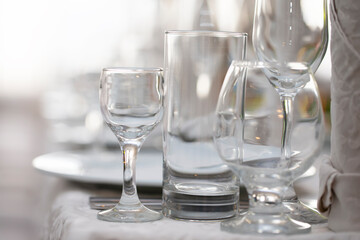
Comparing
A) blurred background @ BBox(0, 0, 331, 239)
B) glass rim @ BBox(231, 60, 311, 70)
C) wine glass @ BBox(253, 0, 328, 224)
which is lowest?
blurred background @ BBox(0, 0, 331, 239)

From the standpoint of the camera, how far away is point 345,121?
2.01 feet

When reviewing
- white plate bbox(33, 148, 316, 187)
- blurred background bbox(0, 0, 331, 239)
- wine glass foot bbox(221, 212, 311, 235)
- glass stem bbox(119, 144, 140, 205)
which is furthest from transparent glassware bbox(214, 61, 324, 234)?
blurred background bbox(0, 0, 331, 239)

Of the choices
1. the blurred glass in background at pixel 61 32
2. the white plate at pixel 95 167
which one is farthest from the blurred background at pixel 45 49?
the white plate at pixel 95 167

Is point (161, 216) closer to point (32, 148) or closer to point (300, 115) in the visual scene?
point (300, 115)

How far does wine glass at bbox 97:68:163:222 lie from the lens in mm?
647

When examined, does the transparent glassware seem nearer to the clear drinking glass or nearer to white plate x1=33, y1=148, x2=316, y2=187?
the clear drinking glass

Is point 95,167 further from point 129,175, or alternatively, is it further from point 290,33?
point 290,33

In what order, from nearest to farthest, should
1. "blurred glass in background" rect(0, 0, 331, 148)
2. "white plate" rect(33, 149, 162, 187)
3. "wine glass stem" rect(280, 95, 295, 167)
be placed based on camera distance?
"wine glass stem" rect(280, 95, 295, 167) < "white plate" rect(33, 149, 162, 187) < "blurred glass in background" rect(0, 0, 331, 148)

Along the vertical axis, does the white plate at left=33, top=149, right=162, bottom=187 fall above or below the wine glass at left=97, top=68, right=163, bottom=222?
below

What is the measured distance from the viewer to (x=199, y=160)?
65 cm

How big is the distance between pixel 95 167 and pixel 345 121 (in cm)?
51

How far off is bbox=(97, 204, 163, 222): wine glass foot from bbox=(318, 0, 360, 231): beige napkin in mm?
165

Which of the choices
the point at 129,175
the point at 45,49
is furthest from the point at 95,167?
the point at 45,49

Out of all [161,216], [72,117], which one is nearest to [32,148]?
[72,117]
